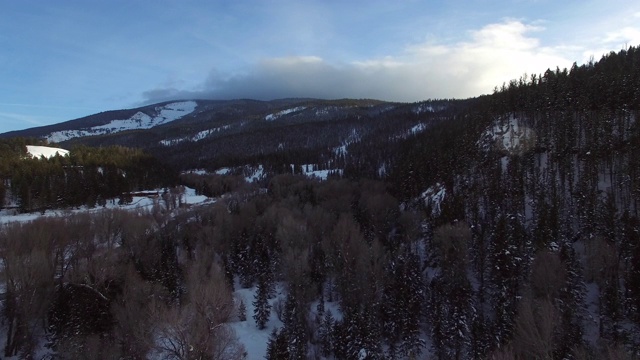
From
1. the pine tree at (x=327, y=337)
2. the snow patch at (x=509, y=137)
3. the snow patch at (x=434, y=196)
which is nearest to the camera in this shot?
the pine tree at (x=327, y=337)

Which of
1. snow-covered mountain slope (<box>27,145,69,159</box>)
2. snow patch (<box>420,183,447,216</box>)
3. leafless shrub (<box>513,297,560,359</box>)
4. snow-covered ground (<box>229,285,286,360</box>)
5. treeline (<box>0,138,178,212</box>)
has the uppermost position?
snow-covered mountain slope (<box>27,145,69,159</box>)

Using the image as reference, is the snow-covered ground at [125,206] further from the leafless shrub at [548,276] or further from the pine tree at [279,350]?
the leafless shrub at [548,276]

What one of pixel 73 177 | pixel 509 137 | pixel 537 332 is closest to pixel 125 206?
pixel 73 177

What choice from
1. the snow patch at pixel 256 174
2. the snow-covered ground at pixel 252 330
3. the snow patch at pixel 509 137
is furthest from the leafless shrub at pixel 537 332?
the snow patch at pixel 256 174

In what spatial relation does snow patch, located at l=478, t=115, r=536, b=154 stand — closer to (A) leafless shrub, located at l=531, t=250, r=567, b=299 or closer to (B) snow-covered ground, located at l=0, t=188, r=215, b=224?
(A) leafless shrub, located at l=531, t=250, r=567, b=299

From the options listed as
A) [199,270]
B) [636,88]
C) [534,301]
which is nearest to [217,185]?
[199,270]

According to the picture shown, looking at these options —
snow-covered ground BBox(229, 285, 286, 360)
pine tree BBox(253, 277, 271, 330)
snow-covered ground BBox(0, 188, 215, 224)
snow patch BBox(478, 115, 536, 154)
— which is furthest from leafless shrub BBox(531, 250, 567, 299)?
snow-covered ground BBox(0, 188, 215, 224)
